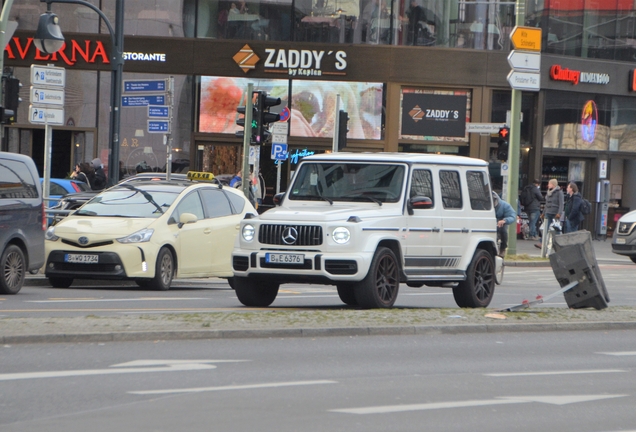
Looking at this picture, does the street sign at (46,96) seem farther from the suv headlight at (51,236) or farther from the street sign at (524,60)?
the street sign at (524,60)

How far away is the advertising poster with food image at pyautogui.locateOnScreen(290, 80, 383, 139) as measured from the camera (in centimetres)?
3622

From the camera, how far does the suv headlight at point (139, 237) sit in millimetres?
16259

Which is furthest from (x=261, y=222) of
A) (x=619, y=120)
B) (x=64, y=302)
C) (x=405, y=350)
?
(x=619, y=120)

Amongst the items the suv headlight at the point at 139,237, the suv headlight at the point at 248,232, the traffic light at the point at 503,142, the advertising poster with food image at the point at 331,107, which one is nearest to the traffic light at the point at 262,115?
the suv headlight at the point at 139,237

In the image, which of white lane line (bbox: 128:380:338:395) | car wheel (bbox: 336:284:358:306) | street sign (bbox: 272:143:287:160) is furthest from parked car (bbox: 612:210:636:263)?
white lane line (bbox: 128:380:338:395)

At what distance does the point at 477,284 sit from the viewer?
48.7 feet

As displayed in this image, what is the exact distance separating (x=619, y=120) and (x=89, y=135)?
1758 centimetres

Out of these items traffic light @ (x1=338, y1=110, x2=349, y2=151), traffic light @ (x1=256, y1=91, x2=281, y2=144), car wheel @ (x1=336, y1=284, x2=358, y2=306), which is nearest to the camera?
car wheel @ (x1=336, y1=284, x2=358, y2=306)

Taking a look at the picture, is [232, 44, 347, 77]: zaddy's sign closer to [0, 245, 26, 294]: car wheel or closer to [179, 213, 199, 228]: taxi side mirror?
[179, 213, 199, 228]: taxi side mirror

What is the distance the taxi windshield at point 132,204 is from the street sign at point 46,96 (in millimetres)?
2286

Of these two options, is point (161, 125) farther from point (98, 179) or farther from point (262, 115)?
point (98, 179)

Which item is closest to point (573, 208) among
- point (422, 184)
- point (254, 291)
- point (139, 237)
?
point (139, 237)

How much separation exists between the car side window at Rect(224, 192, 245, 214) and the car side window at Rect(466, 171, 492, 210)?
183 inches

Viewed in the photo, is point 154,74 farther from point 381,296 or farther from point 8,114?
point 381,296
